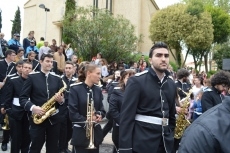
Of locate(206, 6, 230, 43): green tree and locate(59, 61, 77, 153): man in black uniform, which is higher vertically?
locate(206, 6, 230, 43): green tree

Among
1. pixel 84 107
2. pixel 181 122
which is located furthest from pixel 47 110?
pixel 181 122

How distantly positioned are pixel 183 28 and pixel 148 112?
1494 inches

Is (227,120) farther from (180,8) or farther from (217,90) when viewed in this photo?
(180,8)

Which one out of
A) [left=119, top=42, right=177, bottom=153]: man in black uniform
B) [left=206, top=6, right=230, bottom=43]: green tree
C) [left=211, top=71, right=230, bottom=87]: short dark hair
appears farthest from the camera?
[left=206, top=6, right=230, bottom=43]: green tree

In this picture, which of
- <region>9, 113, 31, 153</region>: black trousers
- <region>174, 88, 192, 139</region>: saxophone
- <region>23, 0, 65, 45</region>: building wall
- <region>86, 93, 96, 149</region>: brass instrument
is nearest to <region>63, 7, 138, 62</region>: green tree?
<region>174, 88, 192, 139</region>: saxophone

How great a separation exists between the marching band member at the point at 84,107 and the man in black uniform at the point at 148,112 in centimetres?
133

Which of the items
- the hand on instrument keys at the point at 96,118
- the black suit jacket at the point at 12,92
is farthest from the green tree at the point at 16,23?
the hand on instrument keys at the point at 96,118

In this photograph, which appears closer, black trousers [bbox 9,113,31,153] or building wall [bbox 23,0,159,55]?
black trousers [bbox 9,113,31,153]

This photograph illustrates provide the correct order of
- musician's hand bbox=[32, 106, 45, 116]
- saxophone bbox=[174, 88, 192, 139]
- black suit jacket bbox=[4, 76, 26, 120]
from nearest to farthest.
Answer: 1. musician's hand bbox=[32, 106, 45, 116]
2. black suit jacket bbox=[4, 76, 26, 120]
3. saxophone bbox=[174, 88, 192, 139]

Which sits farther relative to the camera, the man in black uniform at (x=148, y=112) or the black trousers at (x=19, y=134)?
the black trousers at (x=19, y=134)

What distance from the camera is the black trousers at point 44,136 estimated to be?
246 inches

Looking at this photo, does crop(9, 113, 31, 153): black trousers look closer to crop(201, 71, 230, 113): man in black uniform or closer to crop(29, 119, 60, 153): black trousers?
crop(29, 119, 60, 153): black trousers

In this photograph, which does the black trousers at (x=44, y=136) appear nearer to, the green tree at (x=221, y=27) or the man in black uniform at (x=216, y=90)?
the man in black uniform at (x=216, y=90)

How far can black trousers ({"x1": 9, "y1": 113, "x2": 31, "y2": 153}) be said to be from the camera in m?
7.32
